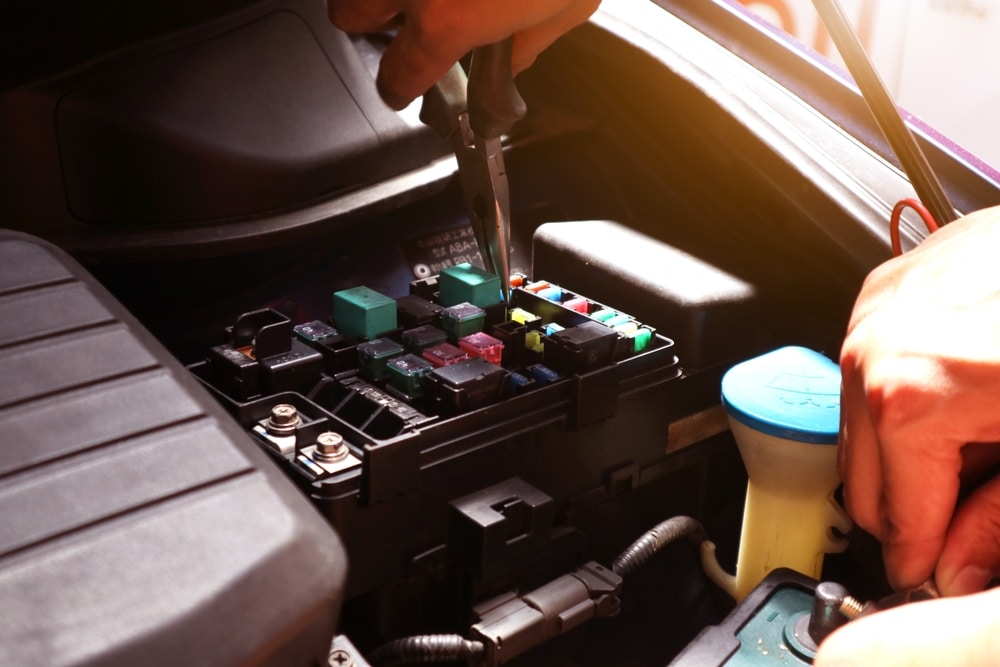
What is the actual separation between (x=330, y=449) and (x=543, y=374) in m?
0.18

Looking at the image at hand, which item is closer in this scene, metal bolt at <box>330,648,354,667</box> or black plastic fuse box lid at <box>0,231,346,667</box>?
black plastic fuse box lid at <box>0,231,346,667</box>

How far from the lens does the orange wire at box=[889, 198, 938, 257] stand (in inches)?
30.8

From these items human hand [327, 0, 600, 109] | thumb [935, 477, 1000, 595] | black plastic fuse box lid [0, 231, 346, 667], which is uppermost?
human hand [327, 0, 600, 109]

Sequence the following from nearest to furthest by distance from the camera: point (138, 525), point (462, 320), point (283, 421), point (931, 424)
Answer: point (138, 525)
point (931, 424)
point (283, 421)
point (462, 320)

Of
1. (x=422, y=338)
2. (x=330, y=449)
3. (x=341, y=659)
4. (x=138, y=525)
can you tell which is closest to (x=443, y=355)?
(x=422, y=338)

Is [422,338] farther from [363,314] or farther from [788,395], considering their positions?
[788,395]

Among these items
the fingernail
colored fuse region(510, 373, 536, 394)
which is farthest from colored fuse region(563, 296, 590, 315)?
the fingernail

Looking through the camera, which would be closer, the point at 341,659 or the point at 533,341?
the point at 341,659

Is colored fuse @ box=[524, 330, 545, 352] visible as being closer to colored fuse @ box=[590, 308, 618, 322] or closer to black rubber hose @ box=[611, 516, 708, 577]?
colored fuse @ box=[590, 308, 618, 322]

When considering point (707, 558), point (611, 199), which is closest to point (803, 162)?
point (611, 199)

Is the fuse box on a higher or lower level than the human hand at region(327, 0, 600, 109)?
lower

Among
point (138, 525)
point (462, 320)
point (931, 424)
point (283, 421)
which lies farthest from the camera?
point (462, 320)

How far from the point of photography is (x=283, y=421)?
2.10 ft

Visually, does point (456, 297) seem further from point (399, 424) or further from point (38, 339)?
point (38, 339)
